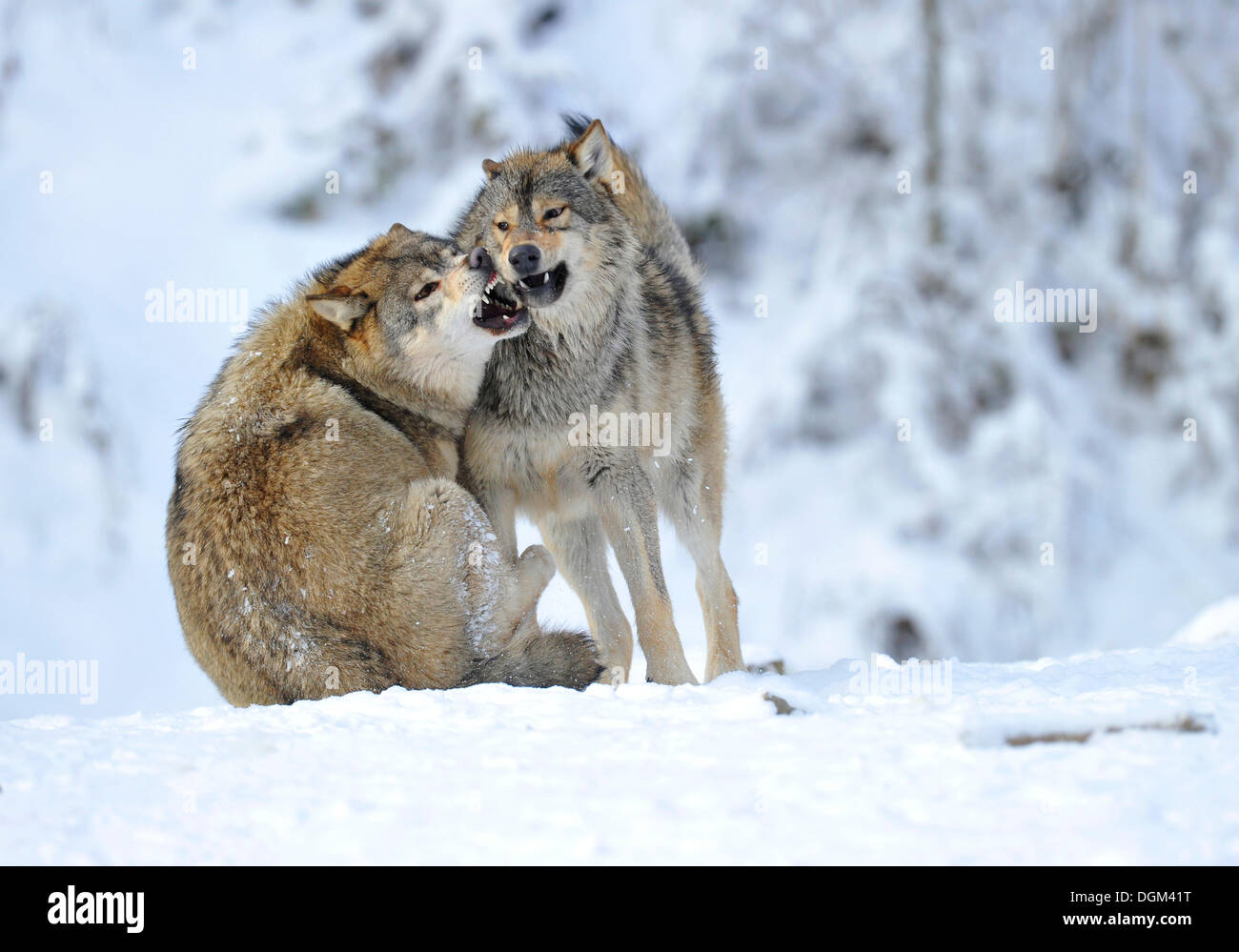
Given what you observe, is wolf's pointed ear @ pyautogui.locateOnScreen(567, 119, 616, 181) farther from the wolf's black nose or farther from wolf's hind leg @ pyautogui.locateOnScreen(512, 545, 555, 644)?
wolf's hind leg @ pyautogui.locateOnScreen(512, 545, 555, 644)

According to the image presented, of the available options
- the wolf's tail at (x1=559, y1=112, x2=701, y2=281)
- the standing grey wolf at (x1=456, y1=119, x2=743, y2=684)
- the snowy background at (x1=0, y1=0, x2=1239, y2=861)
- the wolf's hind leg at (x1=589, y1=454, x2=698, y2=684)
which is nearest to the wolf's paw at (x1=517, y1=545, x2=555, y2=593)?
the standing grey wolf at (x1=456, y1=119, x2=743, y2=684)

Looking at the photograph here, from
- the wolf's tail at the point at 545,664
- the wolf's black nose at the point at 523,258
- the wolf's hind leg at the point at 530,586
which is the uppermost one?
the wolf's black nose at the point at 523,258

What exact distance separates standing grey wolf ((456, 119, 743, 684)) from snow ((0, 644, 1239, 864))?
144cm

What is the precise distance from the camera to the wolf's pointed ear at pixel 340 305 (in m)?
4.92

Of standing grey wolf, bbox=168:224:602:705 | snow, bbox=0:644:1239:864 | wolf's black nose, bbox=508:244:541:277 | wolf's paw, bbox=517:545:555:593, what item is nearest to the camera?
snow, bbox=0:644:1239:864

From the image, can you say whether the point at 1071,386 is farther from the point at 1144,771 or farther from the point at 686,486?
the point at 1144,771

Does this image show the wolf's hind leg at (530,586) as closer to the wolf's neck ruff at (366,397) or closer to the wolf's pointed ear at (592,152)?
the wolf's neck ruff at (366,397)

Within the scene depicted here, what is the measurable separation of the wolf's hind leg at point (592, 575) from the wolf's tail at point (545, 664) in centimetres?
120

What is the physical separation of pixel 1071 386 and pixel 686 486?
29.9 feet

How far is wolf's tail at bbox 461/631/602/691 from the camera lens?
444 cm

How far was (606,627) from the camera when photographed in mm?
5887

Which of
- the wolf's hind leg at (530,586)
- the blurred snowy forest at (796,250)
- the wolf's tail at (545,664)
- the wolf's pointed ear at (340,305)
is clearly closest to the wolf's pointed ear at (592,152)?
the wolf's pointed ear at (340,305)

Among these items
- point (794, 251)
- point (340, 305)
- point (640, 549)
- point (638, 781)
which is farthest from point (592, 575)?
point (794, 251)

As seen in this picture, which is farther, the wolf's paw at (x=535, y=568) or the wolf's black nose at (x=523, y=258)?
the wolf's black nose at (x=523, y=258)
